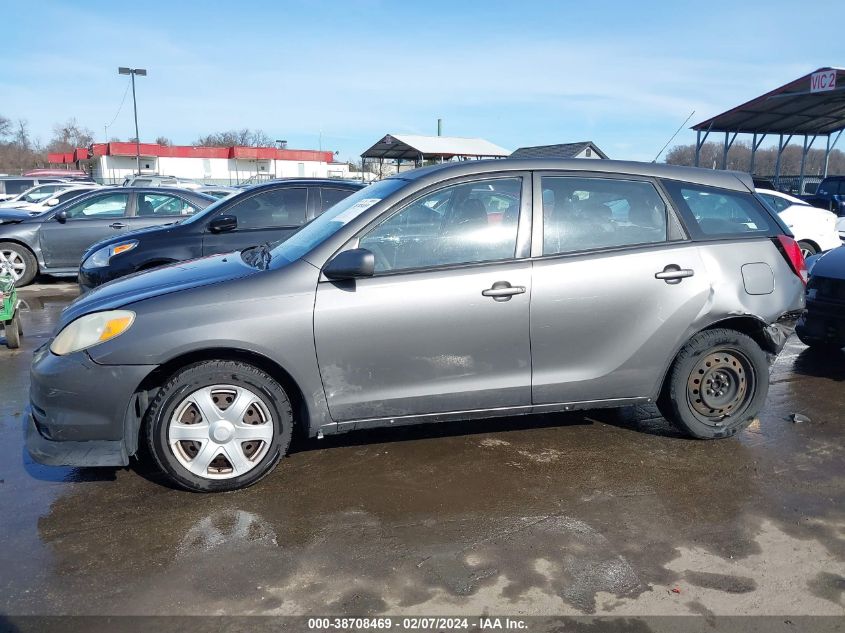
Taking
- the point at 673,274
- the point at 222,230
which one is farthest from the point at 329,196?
the point at 673,274

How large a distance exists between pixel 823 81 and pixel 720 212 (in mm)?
18665

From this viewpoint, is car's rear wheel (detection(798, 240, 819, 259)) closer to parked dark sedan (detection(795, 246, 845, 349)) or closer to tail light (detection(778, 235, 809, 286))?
parked dark sedan (detection(795, 246, 845, 349))

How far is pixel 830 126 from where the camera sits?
27.0 m

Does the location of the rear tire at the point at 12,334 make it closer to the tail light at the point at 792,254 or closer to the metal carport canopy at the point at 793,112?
the tail light at the point at 792,254

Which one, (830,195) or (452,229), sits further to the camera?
(830,195)

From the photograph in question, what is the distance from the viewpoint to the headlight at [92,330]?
11.2ft

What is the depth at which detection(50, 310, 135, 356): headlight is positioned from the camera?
11.2ft

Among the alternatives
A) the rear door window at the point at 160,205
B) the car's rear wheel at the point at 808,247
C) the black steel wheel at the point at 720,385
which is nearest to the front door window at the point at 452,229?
the black steel wheel at the point at 720,385

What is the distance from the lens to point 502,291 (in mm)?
3713

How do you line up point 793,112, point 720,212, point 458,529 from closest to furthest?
point 458,529 → point 720,212 → point 793,112

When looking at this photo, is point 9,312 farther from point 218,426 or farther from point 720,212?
point 720,212

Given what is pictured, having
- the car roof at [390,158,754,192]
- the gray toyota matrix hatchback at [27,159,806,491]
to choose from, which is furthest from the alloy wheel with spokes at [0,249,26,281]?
the car roof at [390,158,754,192]

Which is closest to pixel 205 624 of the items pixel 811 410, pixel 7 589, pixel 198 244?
pixel 7 589

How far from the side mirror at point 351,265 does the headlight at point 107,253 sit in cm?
434
